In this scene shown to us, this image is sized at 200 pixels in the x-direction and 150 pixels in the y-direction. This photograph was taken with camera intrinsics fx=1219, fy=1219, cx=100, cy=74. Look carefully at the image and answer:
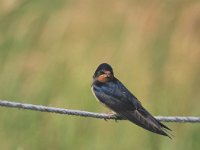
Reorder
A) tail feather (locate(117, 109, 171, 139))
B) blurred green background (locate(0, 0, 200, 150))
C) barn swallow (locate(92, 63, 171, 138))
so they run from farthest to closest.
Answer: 1. blurred green background (locate(0, 0, 200, 150))
2. barn swallow (locate(92, 63, 171, 138))
3. tail feather (locate(117, 109, 171, 139))

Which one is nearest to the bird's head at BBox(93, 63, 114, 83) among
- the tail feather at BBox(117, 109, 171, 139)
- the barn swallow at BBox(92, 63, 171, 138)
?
the barn swallow at BBox(92, 63, 171, 138)

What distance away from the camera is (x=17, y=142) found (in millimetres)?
4961

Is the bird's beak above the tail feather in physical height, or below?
above

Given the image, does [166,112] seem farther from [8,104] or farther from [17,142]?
[8,104]

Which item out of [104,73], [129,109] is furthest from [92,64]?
[129,109]

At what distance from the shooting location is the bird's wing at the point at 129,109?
3566 millimetres

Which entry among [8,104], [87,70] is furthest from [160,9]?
[8,104]

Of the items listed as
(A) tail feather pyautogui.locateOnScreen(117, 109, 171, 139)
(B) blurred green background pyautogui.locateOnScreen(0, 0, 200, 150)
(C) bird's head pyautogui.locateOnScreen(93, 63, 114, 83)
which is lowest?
(B) blurred green background pyautogui.locateOnScreen(0, 0, 200, 150)

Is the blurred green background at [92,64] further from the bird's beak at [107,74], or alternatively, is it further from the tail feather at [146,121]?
the tail feather at [146,121]

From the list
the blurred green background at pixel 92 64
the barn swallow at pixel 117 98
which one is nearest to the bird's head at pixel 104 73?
the barn swallow at pixel 117 98

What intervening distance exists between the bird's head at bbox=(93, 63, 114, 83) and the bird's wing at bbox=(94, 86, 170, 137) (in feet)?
0.15

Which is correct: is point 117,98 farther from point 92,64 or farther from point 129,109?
point 92,64

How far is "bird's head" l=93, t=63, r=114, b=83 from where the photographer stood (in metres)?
Answer: 3.77

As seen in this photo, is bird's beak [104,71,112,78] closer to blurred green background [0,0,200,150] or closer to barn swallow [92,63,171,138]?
barn swallow [92,63,171,138]
